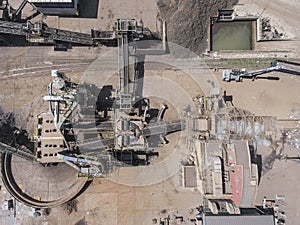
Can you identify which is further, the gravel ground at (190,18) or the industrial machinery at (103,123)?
the gravel ground at (190,18)

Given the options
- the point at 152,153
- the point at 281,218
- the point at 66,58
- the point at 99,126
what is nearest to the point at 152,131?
the point at 152,153

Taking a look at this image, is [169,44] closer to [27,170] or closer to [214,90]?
[214,90]

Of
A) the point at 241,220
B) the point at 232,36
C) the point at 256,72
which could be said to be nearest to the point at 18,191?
the point at 241,220

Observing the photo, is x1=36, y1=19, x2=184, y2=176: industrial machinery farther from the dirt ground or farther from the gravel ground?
the gravel ground

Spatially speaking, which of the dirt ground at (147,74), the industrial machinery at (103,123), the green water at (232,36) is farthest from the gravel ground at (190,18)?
the industrial machinery at (103,123)

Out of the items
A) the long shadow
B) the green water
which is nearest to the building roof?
the green water

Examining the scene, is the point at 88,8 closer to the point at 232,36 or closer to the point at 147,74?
the point at 147,74

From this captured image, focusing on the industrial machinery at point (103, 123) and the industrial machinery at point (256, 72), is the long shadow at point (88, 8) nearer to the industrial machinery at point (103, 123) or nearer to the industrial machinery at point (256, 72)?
the industrial machinery at point (103, 123)
